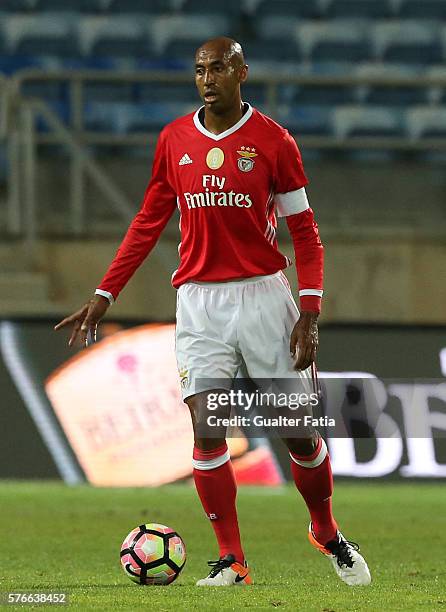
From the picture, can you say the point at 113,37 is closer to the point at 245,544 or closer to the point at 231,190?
the point at 245,544

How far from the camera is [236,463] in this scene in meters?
9.59

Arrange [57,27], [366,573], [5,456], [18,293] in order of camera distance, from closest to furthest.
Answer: [366,573] < [5,456] < [18,293] < [57,27]

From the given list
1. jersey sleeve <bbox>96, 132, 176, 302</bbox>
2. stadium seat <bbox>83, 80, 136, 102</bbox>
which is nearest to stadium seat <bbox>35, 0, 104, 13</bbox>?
stadium seat <bbox>83, 80, 136, 102</bbox>

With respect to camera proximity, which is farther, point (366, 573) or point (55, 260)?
point (55, 260)

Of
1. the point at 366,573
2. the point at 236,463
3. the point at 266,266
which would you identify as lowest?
the point at 236,463

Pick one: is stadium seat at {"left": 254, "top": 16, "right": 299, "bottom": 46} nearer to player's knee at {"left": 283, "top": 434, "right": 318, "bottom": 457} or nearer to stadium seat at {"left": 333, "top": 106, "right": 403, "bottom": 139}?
stadium seat at {"left": 333, "top": 106, "right": 403, "bottom": 139}

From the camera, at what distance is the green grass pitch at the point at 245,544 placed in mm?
4602

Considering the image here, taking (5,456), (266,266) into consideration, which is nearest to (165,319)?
(5,456)

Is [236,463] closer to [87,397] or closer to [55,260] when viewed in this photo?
[87,397]

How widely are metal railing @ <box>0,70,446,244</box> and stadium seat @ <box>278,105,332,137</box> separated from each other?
2.20 feet

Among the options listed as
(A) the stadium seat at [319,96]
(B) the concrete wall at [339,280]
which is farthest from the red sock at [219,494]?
(A) the stadium seat at [319,96]

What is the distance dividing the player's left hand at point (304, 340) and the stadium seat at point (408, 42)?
848cm

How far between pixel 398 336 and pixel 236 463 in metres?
1.39

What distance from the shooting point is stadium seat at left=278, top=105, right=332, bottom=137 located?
12086 millimetres
